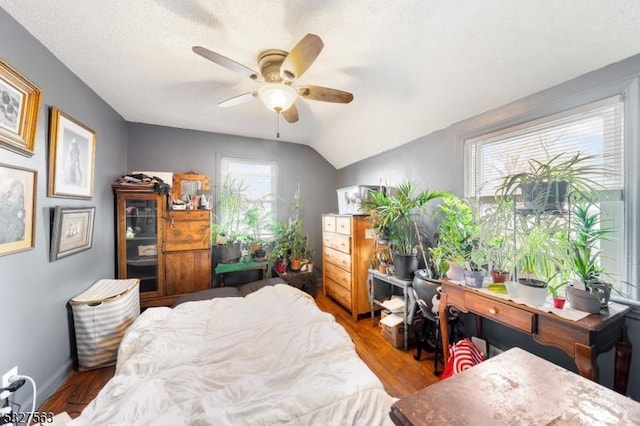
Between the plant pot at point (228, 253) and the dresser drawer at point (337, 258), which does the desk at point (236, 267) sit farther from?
the dresser drawer at point (337, 258)

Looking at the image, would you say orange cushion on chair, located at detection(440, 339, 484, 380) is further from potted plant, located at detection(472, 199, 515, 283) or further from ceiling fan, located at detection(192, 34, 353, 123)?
ceiling fan, located at detection(192, 34, 353, 123)

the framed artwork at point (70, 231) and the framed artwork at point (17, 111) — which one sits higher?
the framed artwork at point (17, 111)

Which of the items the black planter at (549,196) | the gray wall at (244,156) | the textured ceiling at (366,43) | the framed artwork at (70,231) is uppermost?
the textured ceiling at (366,43)

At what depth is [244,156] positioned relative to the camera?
11.9ft

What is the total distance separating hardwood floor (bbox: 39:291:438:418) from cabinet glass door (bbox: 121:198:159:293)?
1.09m

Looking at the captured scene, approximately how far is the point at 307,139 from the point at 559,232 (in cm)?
316

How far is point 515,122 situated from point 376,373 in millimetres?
2321

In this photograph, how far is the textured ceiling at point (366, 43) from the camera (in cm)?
127

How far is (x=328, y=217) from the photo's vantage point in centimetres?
330

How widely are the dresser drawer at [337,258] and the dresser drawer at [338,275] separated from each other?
6 cm

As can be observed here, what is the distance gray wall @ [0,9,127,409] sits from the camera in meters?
1.36

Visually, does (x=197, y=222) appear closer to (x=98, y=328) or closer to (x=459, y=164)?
(x=98, y=328)

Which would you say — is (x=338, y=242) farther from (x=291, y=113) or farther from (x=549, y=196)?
(x=549, y=196)

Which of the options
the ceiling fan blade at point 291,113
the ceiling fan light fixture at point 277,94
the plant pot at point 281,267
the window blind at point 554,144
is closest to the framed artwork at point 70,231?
the ceiling fan light fixture at point 277,94
